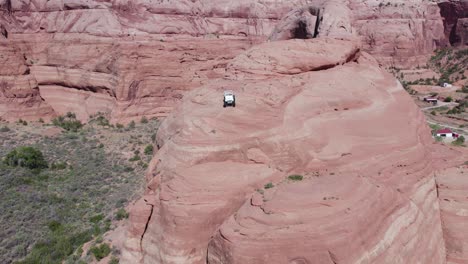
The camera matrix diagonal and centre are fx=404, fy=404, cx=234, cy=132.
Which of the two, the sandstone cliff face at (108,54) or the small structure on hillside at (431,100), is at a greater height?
the sandstone cliff face at (108,54)

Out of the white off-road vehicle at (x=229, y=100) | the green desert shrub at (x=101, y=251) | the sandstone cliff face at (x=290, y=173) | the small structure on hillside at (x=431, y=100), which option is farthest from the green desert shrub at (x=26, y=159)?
the small structure on hillside at (x=431, y=100)

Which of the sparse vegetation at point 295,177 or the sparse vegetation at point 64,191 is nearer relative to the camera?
the sparse vegetation at point 295,177

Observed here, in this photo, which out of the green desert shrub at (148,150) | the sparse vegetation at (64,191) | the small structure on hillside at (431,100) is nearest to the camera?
the sparse vegetation at (64,191)

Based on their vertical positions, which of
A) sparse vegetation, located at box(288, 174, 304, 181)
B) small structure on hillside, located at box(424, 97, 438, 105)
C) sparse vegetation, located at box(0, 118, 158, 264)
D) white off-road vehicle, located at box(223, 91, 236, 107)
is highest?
white off-road vehicle, located at box(223, 91, 236, 107)

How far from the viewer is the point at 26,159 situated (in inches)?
1121

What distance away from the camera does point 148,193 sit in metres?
14.4

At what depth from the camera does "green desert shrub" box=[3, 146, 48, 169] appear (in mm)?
28375

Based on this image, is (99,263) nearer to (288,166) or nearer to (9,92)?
(288,166)

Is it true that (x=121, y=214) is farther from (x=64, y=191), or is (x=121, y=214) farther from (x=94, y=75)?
(x=94, y=75)

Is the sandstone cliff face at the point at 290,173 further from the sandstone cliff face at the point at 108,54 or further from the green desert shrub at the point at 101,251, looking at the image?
the sandstone cliff face at the point at 108,54

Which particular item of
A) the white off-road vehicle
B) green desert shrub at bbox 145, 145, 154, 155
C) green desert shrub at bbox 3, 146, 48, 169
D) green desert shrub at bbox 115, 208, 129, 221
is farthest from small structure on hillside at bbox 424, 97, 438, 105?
the white off-road vehicle

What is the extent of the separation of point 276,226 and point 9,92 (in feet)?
118

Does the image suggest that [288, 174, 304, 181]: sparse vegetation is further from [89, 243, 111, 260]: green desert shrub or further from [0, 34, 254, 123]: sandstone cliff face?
[0, 34, 254, 123]: sandstone cliff face

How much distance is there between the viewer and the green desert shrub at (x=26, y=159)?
93.1ft
